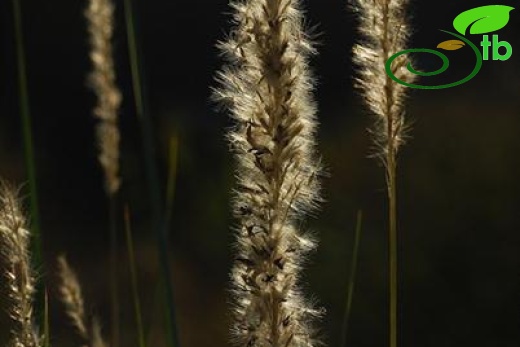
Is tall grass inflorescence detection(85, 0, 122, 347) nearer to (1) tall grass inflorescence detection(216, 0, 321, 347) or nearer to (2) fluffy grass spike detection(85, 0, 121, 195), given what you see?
(2) fluffy grass spike detection(85, 0, 121, 195)

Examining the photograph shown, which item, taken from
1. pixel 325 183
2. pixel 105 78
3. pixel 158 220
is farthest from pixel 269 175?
pixel 325 183

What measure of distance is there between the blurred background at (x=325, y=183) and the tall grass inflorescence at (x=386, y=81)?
1.89m

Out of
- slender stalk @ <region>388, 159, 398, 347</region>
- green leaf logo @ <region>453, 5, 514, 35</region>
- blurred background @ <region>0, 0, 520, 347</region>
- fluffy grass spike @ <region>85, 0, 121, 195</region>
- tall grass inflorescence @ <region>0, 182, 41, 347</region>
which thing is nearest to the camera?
tall grass inflorescence @ <region>0, 182, 41, 347</region>

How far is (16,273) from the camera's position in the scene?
118 cm

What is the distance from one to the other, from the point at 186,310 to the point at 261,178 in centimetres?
618

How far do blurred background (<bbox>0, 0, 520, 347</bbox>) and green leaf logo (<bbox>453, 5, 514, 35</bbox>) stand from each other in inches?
18.4

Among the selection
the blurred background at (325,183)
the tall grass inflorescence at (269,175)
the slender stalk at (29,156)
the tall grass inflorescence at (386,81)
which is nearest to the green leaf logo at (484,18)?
the blurred background at (325,183)

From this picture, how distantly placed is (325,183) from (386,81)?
5653 millimetres

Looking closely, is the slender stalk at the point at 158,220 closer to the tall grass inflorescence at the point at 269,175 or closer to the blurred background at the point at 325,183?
the tall grass inflorescence at the point at 269,175

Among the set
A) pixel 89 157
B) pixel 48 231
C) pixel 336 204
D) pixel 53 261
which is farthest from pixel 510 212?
pixel 89 157

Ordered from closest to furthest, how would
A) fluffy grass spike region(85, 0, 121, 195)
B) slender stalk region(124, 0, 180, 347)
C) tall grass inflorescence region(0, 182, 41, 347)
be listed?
slender stalk region(124, 0, 180, 347), tall grass inflorescence region(0, 182, 41, 347), fluffy grass spike region(85, 0, 121, 195)

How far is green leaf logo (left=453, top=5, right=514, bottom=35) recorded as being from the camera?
9.50 ft

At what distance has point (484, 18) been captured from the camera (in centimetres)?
332

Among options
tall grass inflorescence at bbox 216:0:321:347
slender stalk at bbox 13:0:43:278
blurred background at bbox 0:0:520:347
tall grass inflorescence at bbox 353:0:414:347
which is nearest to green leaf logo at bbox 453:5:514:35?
blurred background at bbox 0:0:520:347
